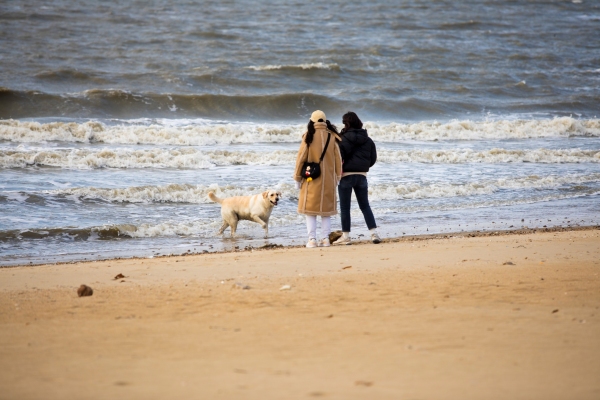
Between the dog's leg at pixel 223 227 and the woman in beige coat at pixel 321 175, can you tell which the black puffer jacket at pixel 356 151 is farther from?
the dog's leg at pixel 223 227

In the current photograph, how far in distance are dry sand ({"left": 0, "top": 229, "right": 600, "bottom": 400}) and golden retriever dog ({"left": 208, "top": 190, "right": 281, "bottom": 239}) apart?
310 centimetres

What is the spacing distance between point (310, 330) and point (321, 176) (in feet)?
14.6

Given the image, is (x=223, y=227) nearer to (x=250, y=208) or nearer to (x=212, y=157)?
(x=250, y=208)

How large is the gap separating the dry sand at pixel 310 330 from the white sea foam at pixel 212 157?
9317 millimetres

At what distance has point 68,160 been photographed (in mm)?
16266

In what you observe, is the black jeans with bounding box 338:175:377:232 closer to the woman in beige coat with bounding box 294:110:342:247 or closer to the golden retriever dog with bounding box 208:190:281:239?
the woman in beige coat with bounding box 294:110:342:247

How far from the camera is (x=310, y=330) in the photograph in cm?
462

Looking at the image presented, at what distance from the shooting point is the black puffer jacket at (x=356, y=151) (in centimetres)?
900

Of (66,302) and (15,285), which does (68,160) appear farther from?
(66,302)

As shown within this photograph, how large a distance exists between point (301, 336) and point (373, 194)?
9.42m

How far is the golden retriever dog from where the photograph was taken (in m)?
10.4

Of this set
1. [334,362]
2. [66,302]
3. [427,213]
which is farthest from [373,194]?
[334,362]

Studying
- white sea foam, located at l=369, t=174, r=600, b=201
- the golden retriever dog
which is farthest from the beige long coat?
white sea foam, located at l=369, t=174, r=600, b=201

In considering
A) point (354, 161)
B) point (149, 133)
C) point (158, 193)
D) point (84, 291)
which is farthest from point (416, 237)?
point (149, 133)
